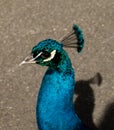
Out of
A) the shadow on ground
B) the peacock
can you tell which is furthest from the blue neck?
the shadow on ground

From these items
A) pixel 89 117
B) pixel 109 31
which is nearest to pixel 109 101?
pixel 89 117

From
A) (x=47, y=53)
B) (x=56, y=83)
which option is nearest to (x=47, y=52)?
(x=47, y=53)

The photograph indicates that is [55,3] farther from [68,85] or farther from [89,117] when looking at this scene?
[68,85]

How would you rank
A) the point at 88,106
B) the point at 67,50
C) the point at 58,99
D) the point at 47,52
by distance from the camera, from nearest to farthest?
the point at 47,52 < the point at 58,99 < the point at 88,106 < the point at 67,50

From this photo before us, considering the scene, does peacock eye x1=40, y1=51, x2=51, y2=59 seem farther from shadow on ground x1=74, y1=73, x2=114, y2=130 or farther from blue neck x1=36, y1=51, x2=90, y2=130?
shadow on ground x1=74, y1=73, x2=114, y2=130

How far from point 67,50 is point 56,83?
136cm

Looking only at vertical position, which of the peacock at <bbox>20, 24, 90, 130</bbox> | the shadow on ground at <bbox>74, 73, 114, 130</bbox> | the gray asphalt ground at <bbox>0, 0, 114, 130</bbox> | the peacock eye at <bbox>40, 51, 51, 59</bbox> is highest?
the peacock eye at <bbox>40, 51, 51, 59</bbox>

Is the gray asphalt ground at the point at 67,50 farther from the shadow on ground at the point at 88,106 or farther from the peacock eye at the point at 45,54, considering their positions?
the peacock eye at the point at 45,54

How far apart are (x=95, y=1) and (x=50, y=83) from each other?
1899 millimetres

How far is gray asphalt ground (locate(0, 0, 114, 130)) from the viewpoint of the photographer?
9.27ft

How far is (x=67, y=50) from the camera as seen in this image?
128 inches

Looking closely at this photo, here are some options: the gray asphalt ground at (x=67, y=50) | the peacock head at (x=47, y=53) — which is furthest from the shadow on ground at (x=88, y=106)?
the peacock head at (x=47, y=53)

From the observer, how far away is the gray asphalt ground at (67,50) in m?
2.83

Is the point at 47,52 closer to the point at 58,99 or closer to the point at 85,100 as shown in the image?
the point at 58,99
